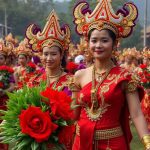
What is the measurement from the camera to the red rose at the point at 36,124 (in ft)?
10.5

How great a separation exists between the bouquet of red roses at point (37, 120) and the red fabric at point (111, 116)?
44cm

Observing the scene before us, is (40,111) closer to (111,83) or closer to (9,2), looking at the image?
(111,83)

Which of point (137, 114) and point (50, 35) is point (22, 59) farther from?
point (137, 114)

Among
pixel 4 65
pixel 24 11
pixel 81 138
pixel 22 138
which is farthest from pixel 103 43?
pixel 24 11

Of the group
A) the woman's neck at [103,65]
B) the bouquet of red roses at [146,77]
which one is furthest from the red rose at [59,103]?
the bouquet of red roses at [146,77]

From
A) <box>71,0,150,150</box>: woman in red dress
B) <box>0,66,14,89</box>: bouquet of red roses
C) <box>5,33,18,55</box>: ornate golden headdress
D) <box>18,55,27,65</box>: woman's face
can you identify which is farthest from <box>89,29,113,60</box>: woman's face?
<box>18,55,27,65</box>: woman's face

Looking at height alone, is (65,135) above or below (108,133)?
below

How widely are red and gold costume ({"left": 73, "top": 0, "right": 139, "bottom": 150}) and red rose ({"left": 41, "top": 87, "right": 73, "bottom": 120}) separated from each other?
1.48 feet

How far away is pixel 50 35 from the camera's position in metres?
5.72

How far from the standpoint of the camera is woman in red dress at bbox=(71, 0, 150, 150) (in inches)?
148

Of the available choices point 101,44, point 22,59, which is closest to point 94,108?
point 101,44

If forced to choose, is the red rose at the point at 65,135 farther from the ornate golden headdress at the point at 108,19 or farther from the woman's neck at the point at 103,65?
the ornate golden headdress at the point at 108,19

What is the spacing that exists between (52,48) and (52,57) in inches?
5.5

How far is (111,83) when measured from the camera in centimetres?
382
